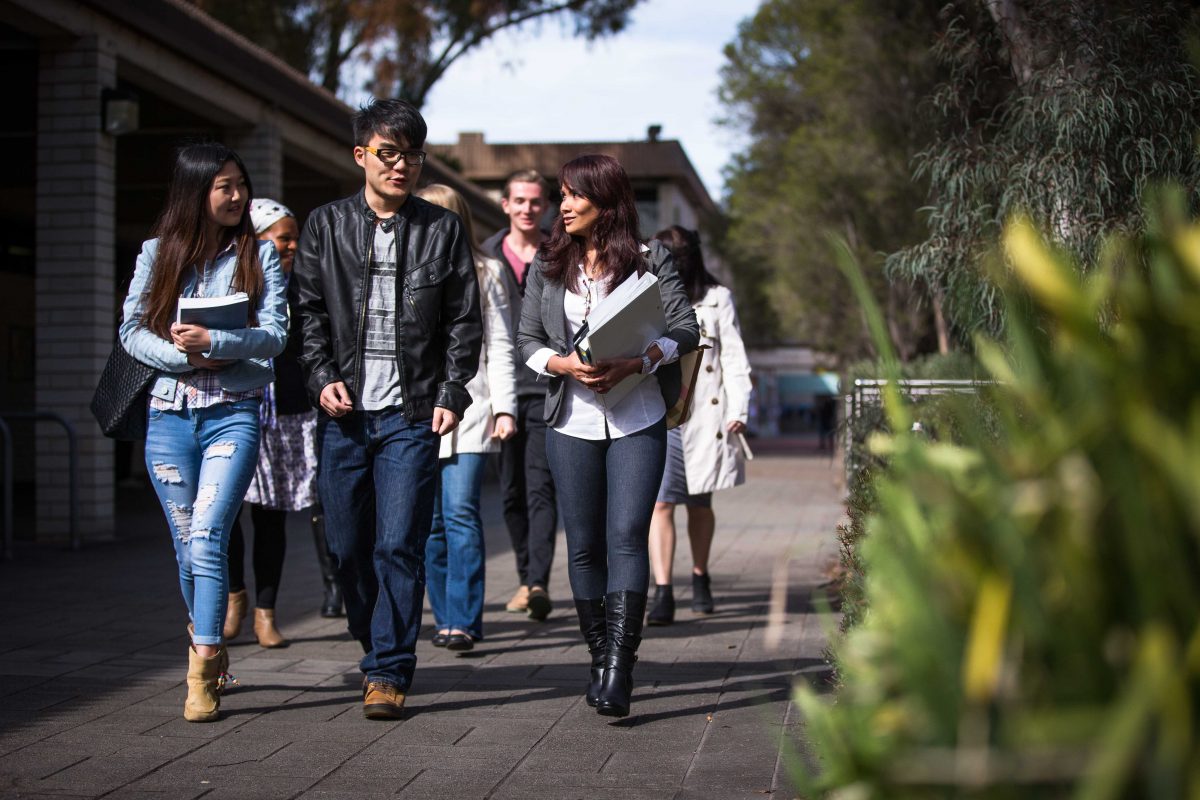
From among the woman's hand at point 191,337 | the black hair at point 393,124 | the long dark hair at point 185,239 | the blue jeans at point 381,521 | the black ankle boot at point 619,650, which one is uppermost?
the black hair at point 393,124

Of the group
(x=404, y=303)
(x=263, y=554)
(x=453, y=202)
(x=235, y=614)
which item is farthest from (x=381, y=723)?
(x=453, y=202)

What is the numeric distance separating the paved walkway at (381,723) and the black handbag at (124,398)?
39.0 inches

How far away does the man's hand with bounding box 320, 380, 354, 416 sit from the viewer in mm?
4957

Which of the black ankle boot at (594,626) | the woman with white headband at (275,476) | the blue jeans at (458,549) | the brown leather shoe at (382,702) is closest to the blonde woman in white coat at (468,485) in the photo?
the blue jeans at (458,549)

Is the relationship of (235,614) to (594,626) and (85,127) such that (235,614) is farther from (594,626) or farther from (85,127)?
(85,127)

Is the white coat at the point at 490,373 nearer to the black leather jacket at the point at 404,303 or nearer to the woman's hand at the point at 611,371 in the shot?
the black leather jacket at the point at 404,303

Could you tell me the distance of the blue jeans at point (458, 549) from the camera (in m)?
6.36

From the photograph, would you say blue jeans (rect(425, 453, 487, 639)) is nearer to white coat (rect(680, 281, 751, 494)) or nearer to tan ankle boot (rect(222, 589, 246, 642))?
tan ankle boot (rect(222, 589, 246, 642))

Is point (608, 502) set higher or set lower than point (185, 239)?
lower

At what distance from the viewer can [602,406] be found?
504 centimetres

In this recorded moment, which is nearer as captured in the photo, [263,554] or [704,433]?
[263,554]

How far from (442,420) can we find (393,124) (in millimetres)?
1083

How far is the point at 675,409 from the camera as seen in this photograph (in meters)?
5.34

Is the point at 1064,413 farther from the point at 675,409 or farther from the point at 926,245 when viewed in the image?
the point at 926,245
